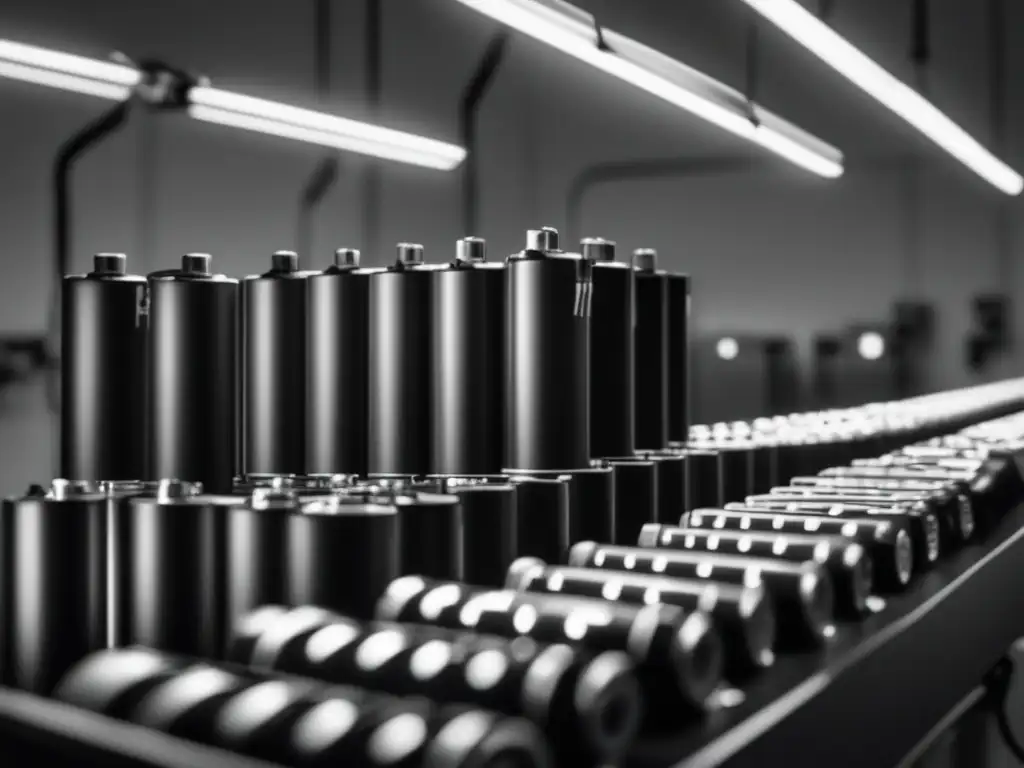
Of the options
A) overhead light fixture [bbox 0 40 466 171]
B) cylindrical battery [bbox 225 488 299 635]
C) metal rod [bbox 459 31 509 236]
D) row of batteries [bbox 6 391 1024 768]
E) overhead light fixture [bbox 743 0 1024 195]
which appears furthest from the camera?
metal rod [bbox 459 31 509 236]

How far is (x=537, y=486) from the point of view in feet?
4.07

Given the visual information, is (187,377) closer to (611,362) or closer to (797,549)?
(611,362)

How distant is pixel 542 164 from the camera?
10203 mm

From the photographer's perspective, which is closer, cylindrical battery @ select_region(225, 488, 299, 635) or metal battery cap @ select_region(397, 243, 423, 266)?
cylindrical battery @ select_region(225, 488, 299, 635)

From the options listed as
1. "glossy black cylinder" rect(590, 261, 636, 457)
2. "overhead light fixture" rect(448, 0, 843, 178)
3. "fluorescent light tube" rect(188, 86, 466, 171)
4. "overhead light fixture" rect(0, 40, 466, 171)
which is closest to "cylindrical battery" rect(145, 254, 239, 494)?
"glossy black cylinder" rect(590, 261, 636, 457)

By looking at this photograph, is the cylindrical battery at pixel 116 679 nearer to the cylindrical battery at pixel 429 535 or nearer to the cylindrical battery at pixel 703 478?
the cylindrical battery at pixel 429 535

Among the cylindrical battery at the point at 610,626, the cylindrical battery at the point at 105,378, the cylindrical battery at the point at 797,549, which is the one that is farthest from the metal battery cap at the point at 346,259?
the cylindrical battery at the point at 610,626

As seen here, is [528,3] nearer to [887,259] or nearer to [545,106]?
[887,259]

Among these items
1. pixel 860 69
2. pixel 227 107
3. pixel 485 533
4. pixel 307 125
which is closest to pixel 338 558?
pixel 485 533

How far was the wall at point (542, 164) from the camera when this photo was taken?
5.96 metres

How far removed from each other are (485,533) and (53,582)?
383 mm

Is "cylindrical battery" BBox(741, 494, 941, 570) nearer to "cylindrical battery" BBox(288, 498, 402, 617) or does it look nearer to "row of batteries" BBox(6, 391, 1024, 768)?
"row of batteries" BBox(6, 391, 1024, 768)

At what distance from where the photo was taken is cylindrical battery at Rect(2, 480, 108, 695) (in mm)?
978

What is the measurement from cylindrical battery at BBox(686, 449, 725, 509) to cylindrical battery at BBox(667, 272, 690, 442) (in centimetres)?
7
